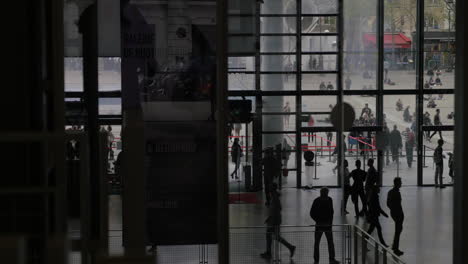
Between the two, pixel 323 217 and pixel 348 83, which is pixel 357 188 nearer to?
pixel 323 217

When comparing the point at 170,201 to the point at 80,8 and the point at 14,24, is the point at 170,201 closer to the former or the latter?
the point at 80,8

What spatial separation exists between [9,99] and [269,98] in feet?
9.98

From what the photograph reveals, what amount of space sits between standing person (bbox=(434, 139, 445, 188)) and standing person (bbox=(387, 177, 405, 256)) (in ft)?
1.71

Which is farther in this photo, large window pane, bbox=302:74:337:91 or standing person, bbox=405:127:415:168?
standing person, bbox=405:127:415:168

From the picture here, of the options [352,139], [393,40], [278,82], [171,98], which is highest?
[393,40]

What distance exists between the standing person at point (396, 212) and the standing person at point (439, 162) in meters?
0.52

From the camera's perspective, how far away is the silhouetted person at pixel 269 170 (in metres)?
6.91

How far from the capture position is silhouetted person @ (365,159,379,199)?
25.7 ft

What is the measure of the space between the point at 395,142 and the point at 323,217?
64.1 inches

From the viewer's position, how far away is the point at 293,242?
6.97m

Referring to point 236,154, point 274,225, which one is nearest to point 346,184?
point 274,225

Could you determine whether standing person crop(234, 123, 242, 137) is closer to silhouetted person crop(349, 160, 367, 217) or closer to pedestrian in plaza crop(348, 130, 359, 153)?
pedestrian in plaza crop(348, 130, 359, 153)

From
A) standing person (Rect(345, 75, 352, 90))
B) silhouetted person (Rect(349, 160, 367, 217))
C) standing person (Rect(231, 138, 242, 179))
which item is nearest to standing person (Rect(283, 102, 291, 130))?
standing person (Rect(231, 138, 242, 179))

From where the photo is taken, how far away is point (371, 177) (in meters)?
8.09
